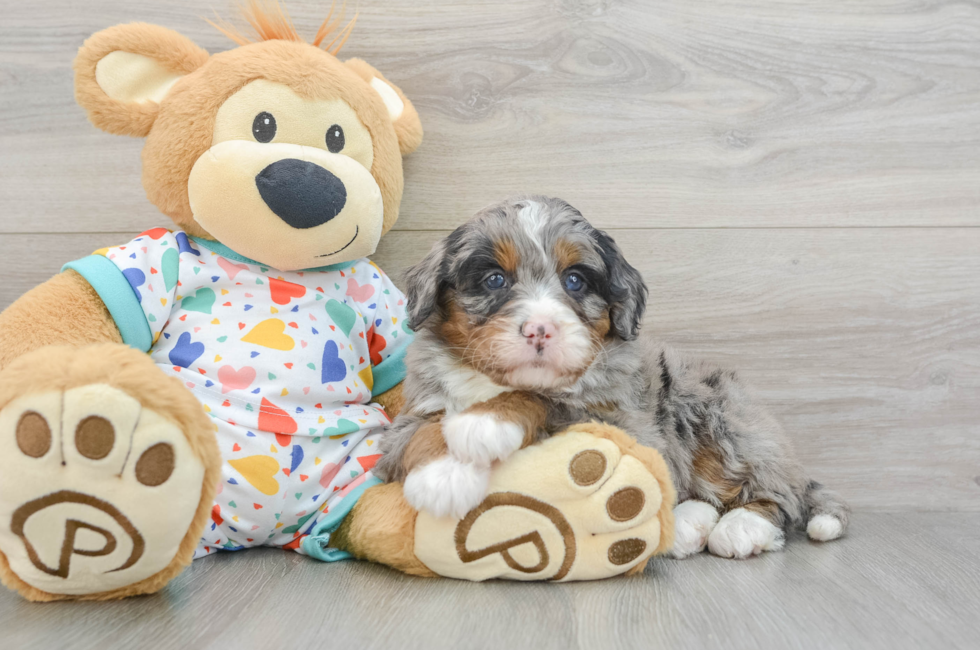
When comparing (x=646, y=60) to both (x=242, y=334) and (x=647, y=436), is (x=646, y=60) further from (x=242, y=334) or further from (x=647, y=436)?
(x=242, y=334)

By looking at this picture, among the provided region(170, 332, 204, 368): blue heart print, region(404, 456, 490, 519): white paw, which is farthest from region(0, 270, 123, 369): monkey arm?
region(404, 456, 490, 519): white paw

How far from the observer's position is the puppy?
1461 mm

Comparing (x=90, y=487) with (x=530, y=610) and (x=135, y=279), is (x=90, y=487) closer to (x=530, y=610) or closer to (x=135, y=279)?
(x=135, y=279)

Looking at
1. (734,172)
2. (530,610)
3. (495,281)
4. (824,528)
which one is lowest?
(824,528)

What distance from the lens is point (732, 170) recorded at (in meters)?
2.33

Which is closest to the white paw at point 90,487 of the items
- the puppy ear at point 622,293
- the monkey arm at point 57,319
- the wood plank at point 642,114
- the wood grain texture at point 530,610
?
the wood grain texture at point 530,610

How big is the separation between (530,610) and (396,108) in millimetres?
1407

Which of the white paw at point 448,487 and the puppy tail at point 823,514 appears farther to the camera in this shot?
the puppy tail at point 823,514

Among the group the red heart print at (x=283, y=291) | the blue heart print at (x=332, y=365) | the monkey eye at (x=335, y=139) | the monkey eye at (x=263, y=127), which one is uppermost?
the monkey eye at (x=263, y=127)

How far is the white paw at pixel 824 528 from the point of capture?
191 cm

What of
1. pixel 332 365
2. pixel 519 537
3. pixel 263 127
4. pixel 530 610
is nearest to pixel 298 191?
pixel 263 127

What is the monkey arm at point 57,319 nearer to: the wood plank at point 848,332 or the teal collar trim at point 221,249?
the teal collar trim at point 221,249

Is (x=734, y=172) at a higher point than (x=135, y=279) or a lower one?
higher

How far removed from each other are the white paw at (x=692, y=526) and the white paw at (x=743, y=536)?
0.02 m
